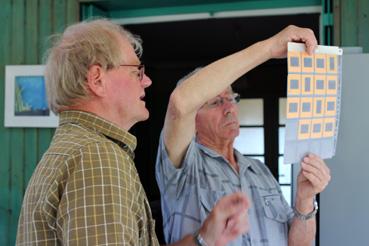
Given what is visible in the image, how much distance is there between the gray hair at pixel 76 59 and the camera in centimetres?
102

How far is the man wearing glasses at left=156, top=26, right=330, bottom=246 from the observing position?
4.18 ft

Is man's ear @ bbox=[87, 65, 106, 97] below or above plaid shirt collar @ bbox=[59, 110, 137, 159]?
above

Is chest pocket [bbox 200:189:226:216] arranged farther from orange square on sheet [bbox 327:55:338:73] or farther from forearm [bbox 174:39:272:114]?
orange square on sheet [bbox 327:55:338:73]

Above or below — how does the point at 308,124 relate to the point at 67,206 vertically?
above

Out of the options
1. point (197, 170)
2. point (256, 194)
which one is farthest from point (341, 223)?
point (197, 170)

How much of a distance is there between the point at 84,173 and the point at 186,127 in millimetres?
533

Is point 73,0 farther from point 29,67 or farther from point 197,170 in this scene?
point 197,170

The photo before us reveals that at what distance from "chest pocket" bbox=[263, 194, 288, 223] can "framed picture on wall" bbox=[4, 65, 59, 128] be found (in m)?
1.80

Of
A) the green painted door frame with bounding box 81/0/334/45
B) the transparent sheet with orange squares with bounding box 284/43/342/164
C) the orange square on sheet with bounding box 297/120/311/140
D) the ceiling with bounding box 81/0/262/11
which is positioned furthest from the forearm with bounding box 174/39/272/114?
the ceiling with bounding box 81/0/262/11

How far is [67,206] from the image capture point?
0.84 m

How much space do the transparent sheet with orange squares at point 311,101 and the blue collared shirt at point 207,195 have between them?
28cm

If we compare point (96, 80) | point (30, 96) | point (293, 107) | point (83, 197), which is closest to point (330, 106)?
point (293, 107)

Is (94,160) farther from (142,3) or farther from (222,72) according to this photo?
(142,3)

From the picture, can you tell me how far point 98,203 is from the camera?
84cm
